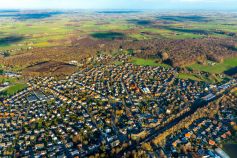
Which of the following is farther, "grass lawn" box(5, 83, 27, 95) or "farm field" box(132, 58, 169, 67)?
"farm field" box(132, 58, 169, 67)

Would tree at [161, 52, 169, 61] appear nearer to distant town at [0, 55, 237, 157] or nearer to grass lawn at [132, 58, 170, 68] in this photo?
grass lawn at [132, 58, 170, 68]

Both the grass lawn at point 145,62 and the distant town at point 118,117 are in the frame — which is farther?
the grass lawn at point 145,62

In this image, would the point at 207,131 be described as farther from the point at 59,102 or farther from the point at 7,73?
the point at 7,73

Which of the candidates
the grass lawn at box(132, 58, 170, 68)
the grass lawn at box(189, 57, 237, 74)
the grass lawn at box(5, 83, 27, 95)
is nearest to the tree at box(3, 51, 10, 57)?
the grass lawn at box(5, 83, 27, 95)

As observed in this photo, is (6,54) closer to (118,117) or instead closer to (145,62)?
(145,62)

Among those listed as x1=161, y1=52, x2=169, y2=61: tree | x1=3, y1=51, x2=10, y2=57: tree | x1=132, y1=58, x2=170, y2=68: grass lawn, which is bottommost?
x1=3, y1=51, x2=10, y2=57: tree

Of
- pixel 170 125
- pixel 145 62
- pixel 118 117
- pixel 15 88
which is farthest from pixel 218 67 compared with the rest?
pixel 15 88

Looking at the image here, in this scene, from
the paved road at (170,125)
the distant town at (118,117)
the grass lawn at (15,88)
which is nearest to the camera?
the paved road at (170,125)

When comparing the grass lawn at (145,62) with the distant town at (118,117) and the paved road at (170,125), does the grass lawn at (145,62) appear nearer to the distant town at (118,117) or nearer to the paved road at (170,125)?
the distant town at (118,117)

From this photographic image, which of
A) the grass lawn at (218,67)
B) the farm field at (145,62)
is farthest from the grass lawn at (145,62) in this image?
the grass lawn at (218,67)
